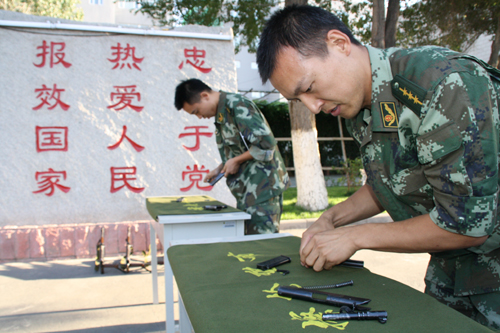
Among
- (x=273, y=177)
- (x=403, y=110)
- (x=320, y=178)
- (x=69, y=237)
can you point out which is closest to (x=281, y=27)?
(x=403, y=110)

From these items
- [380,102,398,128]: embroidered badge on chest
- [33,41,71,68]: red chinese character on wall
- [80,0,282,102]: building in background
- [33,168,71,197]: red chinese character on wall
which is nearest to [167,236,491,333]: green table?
[380,102,398,128]: embroidered badge on chest

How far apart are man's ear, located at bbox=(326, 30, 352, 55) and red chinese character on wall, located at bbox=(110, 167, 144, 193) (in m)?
4.09

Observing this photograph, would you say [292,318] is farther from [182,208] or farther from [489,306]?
[182,208]

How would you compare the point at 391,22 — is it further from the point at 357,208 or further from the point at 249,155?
the point at 357,208

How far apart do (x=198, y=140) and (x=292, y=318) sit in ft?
13.7

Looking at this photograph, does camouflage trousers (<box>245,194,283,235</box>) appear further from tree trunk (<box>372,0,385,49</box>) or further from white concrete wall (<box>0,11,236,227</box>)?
tree trunk (<box>372,0,385,49</box>)

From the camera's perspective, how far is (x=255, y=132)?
2254 mm

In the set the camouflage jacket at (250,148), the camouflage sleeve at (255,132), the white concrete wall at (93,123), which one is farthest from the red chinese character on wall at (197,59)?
the camouflage sleeve at (255,132)

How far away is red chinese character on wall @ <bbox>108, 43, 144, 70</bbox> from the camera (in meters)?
4.67

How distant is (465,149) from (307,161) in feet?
17.5

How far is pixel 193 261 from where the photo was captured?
116cm

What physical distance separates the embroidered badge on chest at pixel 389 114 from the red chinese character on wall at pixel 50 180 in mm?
4365

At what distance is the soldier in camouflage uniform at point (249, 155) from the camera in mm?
2297

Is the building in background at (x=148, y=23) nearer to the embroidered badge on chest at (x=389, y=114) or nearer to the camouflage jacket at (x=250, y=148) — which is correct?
the camouflage jacket at (x=250, y=148)
